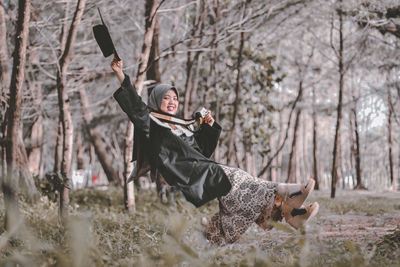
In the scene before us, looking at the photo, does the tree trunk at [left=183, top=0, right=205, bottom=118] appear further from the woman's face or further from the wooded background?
the woman's face

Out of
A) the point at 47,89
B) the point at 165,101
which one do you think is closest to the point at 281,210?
the point at 165,101

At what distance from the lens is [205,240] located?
184 inches

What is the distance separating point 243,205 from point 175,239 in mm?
2795

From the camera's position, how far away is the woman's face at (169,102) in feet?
16.0

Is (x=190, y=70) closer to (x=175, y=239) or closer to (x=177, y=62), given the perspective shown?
(x=177, y=62)

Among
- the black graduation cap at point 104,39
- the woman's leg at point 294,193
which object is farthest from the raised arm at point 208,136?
the black graduation cap at point 104,39

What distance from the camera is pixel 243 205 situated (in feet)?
14.9

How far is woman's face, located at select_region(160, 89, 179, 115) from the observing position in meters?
4.87

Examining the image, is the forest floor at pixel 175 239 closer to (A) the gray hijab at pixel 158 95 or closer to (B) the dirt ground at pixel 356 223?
(B) the dirt ground at pixel 356 223

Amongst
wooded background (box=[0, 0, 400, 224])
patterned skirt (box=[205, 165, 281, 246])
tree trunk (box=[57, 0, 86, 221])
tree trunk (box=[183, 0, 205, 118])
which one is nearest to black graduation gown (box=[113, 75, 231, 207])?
patterned skirt (box=[205, 165, 281, 246])

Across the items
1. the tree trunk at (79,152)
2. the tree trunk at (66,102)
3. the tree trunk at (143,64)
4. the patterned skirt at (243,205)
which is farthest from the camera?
the tree trunk at (79,152)

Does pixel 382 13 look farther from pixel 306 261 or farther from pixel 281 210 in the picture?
pixel 306 261

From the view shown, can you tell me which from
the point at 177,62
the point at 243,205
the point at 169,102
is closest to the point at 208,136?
the point at 169,102

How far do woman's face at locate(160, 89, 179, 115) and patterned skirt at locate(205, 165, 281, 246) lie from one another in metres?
0.88
